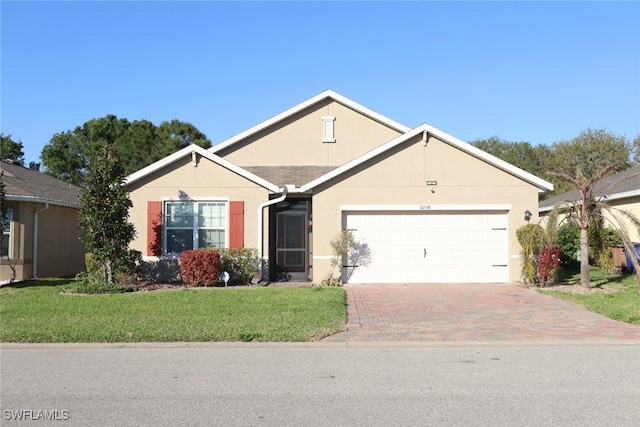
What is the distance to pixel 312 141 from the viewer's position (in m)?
21.6


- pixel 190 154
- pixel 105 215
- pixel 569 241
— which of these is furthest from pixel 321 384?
pixel 569 241

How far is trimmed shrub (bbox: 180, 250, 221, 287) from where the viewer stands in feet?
53.2

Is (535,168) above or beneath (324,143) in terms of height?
above

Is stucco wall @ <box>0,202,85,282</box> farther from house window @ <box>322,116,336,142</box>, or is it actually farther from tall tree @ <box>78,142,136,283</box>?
house window @ <box>322,116,336,142</box>

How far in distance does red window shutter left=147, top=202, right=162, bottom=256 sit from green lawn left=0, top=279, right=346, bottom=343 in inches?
112

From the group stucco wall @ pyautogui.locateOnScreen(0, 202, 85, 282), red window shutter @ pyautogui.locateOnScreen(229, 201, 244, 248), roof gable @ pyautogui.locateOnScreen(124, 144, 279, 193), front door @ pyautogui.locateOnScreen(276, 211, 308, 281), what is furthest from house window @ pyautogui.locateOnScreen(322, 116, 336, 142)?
stucco wall @ pyautogui.locateOnScreen(0, 202, 85, 282)

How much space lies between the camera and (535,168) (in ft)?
188

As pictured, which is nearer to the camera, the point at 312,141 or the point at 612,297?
the point at 612,297

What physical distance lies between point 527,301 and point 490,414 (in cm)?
870

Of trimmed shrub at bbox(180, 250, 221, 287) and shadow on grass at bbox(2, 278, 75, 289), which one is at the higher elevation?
trimmed shrub at bbox(180, 250, 221, 287)

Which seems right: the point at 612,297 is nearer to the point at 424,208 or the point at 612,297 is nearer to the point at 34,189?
the point at 424,208

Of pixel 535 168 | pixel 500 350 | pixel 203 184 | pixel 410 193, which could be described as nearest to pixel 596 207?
pixel 410 193

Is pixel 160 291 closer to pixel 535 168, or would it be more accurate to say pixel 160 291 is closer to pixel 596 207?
pixel 596 207

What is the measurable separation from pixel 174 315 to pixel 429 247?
875 centimetres
